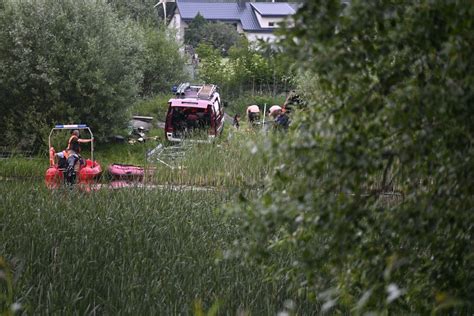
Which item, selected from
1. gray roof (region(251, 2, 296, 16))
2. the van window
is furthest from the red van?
gray roof (region(251, 2, 296, 16))

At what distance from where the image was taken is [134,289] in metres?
5.23

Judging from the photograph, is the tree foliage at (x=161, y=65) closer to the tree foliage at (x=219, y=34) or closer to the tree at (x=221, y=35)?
the tree foliage at (x=219, y=34)

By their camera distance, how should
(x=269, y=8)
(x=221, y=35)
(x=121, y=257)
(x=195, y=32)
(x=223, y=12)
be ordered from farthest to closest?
(x=223, y=12) → (x=269, y=8) → (x=195, y=32) → (x=221, y=35) → (x=121, y=257)

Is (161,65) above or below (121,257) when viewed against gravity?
below

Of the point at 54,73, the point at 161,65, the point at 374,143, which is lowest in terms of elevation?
the point at 161,65

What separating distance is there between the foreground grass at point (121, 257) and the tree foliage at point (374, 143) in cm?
76

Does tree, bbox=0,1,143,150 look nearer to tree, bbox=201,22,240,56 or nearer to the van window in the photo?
the van window

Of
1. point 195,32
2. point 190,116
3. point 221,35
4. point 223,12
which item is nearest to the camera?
point 190,116

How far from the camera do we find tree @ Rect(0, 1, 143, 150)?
17.8m

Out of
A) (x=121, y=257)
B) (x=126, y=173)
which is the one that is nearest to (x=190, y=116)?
(x=126, y=173)

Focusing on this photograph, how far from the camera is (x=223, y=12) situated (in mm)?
51906

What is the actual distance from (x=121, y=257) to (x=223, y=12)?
1849 inches

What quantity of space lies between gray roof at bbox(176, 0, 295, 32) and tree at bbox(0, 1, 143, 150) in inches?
1191

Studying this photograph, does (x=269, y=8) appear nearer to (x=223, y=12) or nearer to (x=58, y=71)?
(x=223, y=12)
